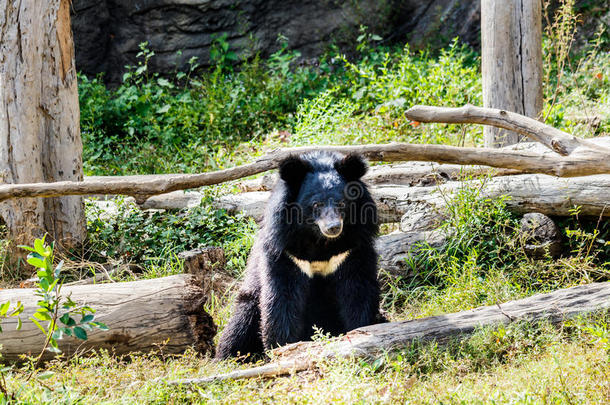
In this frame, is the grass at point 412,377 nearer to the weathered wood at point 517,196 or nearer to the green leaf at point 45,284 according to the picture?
the green leaf at point 45,284

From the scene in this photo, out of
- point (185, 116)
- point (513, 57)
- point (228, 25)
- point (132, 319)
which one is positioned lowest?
point (132, 319)

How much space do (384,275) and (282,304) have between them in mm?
1282

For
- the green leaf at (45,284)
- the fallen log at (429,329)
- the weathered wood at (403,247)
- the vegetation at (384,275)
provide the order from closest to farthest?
the green leaf at (45,284) → the vegetation at (384,275) → the fallen log at (429,329) → the weathered wood at (403,247)

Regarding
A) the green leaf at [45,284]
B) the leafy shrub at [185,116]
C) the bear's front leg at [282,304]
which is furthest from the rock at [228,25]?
the green leaf at [45,284]

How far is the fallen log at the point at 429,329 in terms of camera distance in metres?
3.33

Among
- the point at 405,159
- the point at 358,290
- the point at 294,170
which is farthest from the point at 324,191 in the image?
the point at 358,290

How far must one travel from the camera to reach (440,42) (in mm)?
9383

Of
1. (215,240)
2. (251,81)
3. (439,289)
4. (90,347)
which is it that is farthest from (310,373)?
(251,81)

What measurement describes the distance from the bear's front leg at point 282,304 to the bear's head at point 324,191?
28 cm

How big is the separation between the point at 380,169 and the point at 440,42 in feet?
14.2

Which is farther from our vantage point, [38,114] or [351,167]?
[38,114]

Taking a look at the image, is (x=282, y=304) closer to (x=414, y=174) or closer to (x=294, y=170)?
(x=294, y=170)

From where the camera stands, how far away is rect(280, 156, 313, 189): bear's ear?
388cm

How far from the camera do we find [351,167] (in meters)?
3.92
